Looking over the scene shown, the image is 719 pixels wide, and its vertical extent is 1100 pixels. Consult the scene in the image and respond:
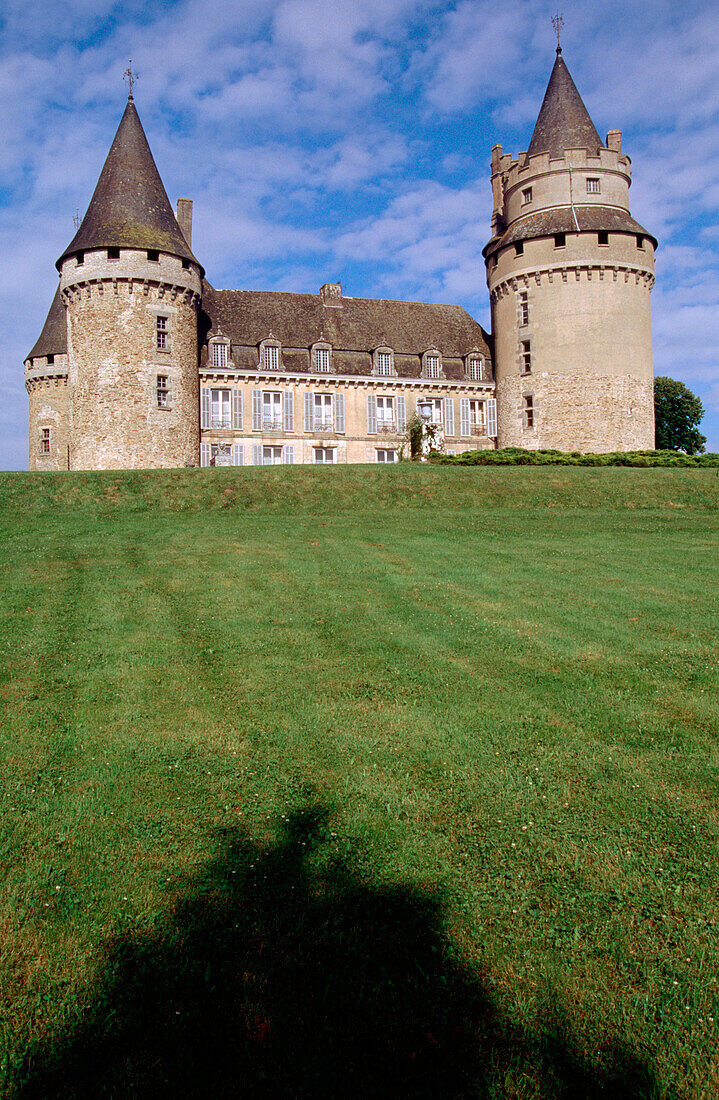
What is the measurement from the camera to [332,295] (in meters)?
42.2

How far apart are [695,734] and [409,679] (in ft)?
8.04

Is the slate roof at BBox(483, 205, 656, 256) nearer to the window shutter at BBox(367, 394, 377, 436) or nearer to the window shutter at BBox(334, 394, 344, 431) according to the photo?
the window shutter at BBox(367, 394, 377, 436)

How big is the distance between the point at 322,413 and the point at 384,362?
464 centimetres

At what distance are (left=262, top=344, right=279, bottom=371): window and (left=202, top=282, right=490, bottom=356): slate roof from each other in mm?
814

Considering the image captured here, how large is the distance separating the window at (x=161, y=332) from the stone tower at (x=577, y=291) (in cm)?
1826

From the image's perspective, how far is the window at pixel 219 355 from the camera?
120 ft

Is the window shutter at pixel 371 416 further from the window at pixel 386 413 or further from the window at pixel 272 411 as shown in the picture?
the window at pixel 272 411

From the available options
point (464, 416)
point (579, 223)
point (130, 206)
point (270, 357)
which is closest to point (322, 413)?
point (270, 357)

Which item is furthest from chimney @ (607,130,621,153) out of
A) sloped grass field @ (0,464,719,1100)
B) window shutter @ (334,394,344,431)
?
sloped grass field @ (0,464,719,1100)

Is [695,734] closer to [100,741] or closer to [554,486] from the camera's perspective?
[100,741]

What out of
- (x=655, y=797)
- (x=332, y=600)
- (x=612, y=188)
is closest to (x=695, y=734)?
(x=655, y=797)

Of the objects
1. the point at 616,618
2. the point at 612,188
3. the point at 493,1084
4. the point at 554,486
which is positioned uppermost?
the point at 612,188

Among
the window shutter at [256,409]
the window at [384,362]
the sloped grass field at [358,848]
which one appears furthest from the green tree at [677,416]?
the sloped grass field at [358,848]

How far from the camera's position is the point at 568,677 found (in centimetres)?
667
